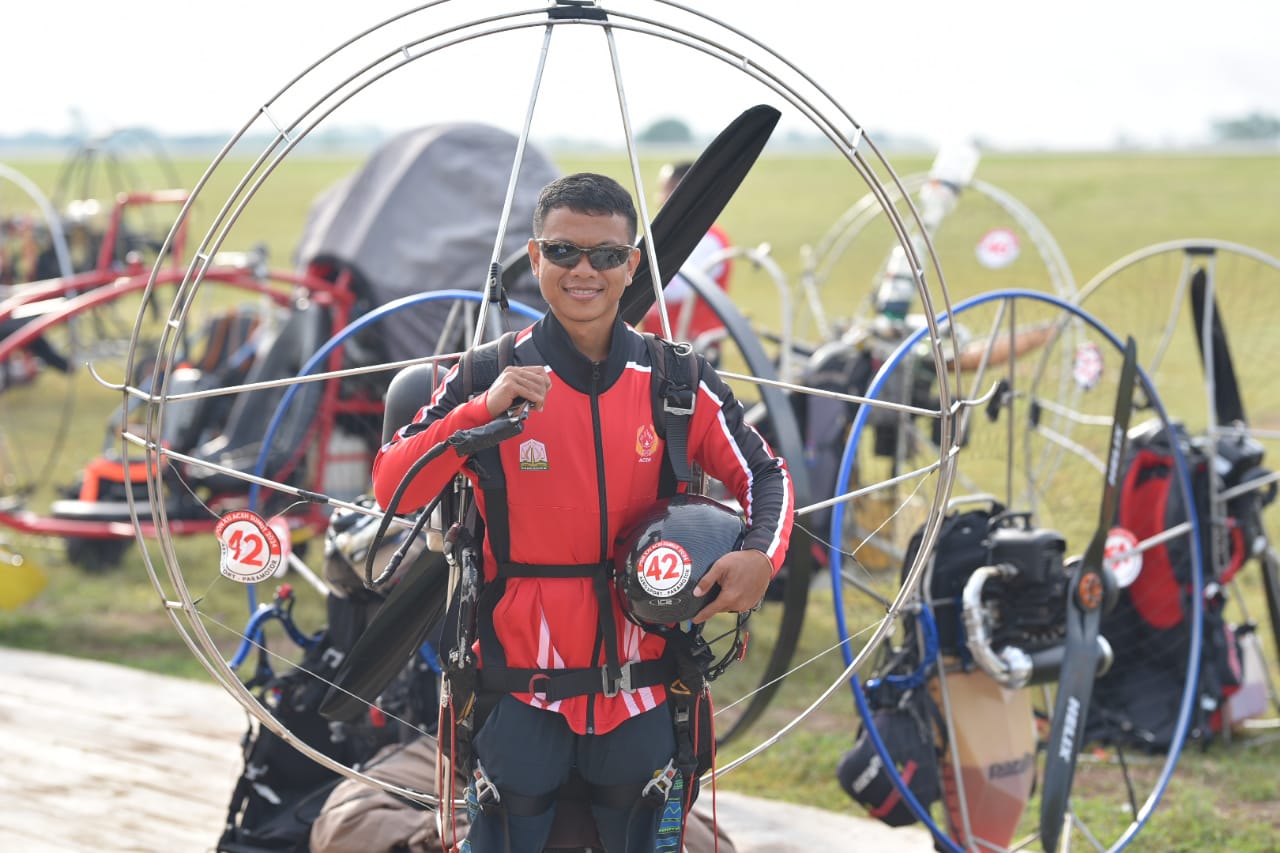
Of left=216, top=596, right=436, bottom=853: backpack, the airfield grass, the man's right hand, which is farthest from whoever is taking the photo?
the airfield grass

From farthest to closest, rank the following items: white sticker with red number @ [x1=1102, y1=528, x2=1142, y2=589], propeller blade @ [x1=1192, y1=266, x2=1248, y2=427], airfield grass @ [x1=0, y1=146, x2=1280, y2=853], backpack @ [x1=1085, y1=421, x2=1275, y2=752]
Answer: propeller blade @ [x1=1192, y1=266, x2=1248, y2=427], backpack @ [x1=1085, y1=421, x2=1275, y2=752], airfield grass @ [x1=0, y1=146, x2=1280, y2=853], white sticker with red number @ [x1=1102, y1=528, x2=1142, y2=589]

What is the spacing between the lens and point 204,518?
22.2 feet

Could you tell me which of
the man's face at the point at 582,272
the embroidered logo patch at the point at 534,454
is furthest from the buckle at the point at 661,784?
the man's face at the point at 582,272

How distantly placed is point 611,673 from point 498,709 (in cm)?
23

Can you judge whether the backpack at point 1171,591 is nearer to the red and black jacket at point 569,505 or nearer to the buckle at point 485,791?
the red and black jacket at point 569,505

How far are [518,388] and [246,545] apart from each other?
104cm

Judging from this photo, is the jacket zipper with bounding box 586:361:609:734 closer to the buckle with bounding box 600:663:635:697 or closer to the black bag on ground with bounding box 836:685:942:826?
the buckle with bounding box 600:663:635:697

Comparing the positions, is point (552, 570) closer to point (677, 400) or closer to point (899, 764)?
point (677, 400)

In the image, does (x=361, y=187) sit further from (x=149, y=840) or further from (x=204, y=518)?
(x=149, y=840)

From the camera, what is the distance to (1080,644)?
3.84m

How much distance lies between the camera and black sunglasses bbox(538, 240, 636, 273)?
2.55 m

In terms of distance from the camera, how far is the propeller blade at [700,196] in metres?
3.25

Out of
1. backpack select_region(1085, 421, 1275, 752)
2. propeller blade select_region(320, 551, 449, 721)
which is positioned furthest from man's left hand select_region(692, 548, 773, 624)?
backpack select_region(1085, 421, 1275, 752)

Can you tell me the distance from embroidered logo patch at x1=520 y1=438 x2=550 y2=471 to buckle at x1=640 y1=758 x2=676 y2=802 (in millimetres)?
624
